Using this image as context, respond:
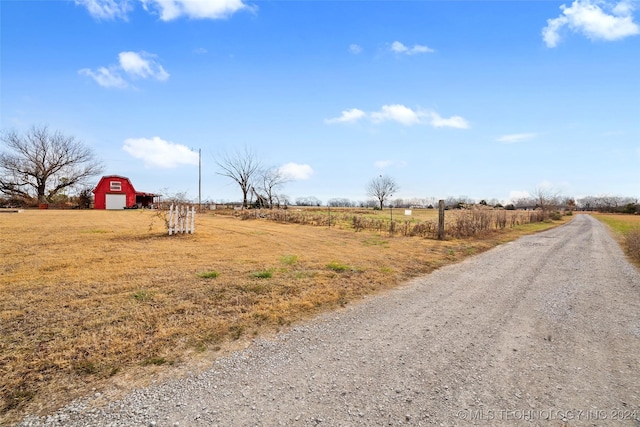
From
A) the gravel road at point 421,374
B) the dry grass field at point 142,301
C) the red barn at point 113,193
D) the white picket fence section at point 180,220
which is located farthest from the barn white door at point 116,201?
the gravel road at point 421,374

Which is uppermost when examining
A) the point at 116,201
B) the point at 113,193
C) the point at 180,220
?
the point at 113,193

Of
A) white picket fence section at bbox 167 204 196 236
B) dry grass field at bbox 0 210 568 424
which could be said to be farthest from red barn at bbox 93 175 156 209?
dry grass field at bbox 0 210 568 424

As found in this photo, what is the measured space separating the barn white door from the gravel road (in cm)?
5061

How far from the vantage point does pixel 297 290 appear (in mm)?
5715

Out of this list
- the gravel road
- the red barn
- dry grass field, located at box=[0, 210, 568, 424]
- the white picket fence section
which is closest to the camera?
the gravel road

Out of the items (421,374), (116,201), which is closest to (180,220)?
(421,374)

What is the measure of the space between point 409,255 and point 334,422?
8117 millimetres

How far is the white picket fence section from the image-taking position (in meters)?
13.2

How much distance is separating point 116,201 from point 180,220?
132ft

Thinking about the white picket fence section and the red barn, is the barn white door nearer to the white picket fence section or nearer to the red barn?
the red barn

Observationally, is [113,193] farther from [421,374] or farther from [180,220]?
[421,374]

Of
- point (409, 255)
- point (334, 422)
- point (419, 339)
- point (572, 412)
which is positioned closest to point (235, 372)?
point (334, 422)

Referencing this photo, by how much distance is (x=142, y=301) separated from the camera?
194 inches

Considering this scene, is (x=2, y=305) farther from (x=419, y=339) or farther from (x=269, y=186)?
(x=269, y=186)
